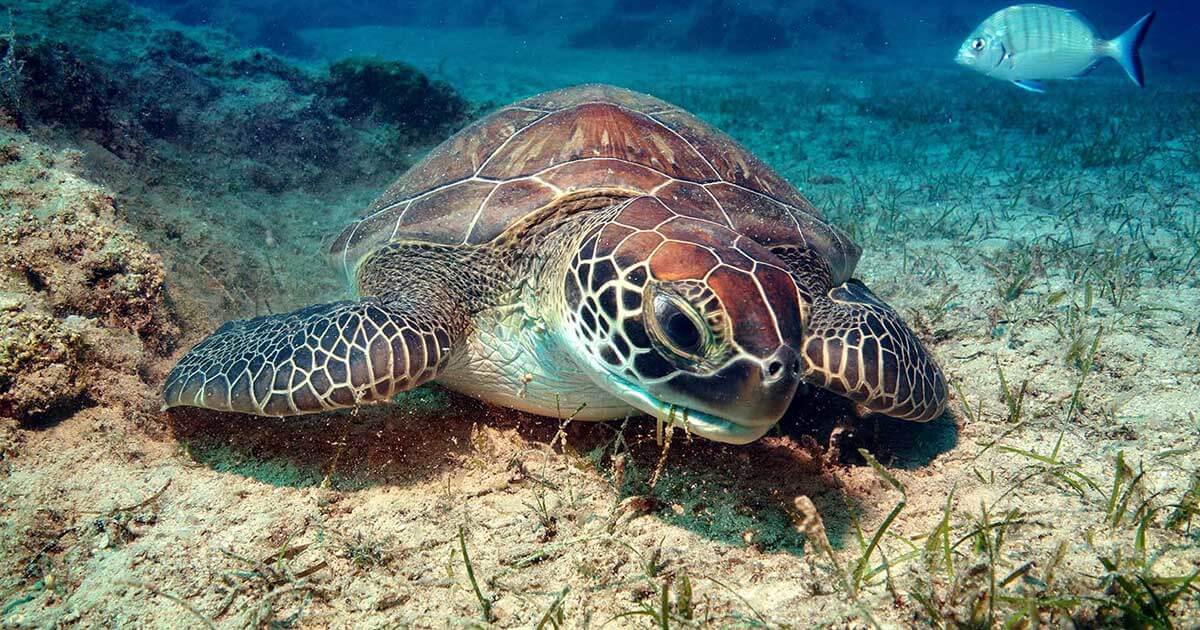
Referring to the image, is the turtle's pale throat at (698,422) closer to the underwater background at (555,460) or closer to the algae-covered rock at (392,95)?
the underwater background at (555,460)

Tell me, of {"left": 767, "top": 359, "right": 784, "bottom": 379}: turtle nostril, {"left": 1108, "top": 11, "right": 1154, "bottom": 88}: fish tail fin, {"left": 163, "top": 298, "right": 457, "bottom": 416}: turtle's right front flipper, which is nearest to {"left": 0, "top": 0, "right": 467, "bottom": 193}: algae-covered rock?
{"left": 163, "top": 298, "right": 457, "bottom": 416}: turtle's right front flipper

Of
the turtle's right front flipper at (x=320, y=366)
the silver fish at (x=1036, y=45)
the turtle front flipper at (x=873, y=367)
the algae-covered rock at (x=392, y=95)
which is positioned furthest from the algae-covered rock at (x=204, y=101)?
the silver fish at (x=1036, y=45)

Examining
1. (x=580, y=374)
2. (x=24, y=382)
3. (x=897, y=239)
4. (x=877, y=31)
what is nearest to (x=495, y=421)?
(x=580, y=374)

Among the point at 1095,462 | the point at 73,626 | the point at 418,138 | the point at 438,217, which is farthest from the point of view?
the point at 418,138

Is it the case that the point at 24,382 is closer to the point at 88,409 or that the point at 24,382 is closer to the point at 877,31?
the point at 88,409

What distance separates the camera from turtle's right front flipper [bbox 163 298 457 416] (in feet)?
7.18

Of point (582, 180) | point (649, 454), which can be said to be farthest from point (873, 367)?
point (582, 180)

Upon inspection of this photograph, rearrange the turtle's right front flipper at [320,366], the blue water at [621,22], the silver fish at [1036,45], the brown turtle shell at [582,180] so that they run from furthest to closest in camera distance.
Result: the blue water at [621,22] → the silver fish at [1036,45] → the brown turtle shell at [582,180] → the turtle's right front flipper at [320,366]

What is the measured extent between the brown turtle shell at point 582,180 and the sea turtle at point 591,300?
0.01m

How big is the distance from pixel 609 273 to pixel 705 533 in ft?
3.07

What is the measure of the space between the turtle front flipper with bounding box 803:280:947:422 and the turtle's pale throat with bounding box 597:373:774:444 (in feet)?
1.64

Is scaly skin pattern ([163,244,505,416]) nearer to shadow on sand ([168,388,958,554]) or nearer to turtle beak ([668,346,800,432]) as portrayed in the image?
shadow on sand ([168,388,958,554])

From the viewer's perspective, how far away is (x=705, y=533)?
194 cm

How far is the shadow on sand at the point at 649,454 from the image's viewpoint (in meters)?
2.04
